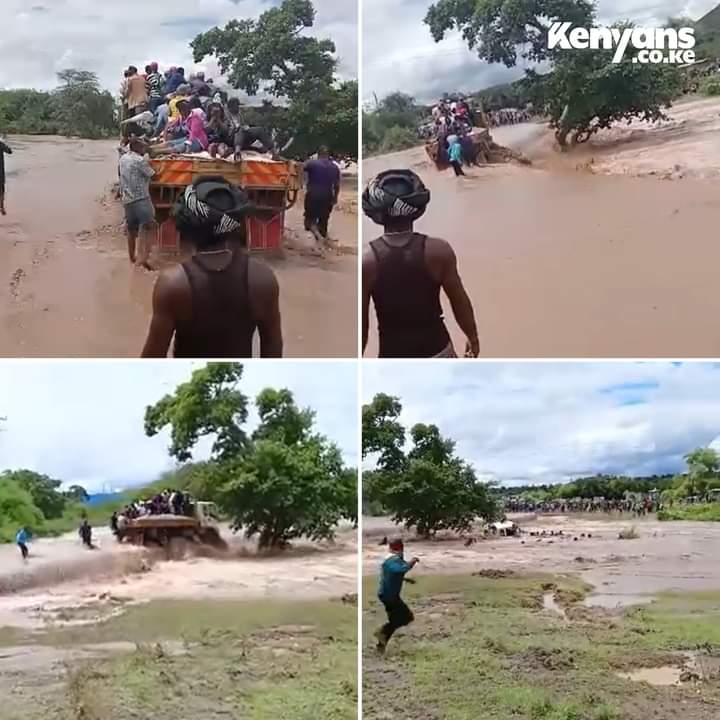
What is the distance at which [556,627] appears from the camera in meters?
3.16

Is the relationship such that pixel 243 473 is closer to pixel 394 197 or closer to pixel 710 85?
pixel 394 197

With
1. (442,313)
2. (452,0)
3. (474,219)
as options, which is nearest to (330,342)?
(442,313)

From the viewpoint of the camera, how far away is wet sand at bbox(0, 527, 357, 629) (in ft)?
10.1

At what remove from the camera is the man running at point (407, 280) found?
123 inches

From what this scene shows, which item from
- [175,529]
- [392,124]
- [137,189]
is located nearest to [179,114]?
[137,189]

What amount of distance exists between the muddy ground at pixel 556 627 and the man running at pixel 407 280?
53 cm

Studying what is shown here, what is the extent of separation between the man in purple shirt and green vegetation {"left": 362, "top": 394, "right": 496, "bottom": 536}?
51cm

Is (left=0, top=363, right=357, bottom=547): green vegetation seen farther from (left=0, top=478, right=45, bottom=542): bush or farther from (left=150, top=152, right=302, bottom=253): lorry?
(left=150, top=152, right=302, bottom=253): lorry

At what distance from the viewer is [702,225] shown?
3.20 metres

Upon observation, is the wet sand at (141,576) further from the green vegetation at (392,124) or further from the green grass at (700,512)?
the green vegetation at (392,124)

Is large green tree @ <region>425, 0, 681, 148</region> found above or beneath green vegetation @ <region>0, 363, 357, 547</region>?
above

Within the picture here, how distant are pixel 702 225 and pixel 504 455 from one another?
867 mm

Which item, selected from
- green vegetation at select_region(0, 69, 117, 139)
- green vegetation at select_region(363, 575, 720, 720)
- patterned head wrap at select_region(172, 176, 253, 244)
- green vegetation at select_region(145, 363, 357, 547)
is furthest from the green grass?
green vegetation at select_region(0, 69, 117, 139)

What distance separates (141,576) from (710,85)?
212cm
